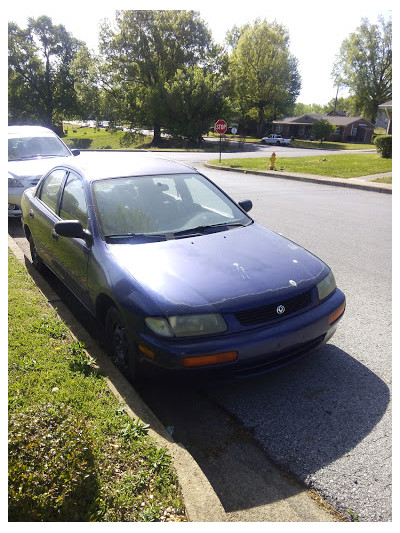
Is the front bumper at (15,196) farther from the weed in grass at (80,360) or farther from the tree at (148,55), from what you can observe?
the tree at (148,55)

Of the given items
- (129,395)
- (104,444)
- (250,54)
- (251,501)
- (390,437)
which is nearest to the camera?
(251,501)

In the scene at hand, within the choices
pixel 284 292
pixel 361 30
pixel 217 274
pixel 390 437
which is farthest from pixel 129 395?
pixel 361 30

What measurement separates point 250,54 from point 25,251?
63073 millimetres

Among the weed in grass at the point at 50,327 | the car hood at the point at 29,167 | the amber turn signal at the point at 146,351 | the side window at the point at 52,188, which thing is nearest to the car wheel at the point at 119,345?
the amber turn signal at the point at 146,351

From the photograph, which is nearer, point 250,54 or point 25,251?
point 25,251

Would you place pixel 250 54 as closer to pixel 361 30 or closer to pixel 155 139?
pixel 361 30

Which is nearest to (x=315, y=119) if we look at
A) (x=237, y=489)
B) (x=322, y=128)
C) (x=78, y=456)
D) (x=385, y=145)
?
(x=322, y=128)

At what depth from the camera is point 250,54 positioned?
61562 millimetres

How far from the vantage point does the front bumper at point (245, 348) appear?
9.20ft

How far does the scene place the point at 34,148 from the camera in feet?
31.2

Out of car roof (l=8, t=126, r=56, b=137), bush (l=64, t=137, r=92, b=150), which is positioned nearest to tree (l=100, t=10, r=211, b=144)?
bush (l=64, t=137, r=92, b=150)

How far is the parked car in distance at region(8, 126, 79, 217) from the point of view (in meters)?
7.88

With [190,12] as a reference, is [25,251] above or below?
below

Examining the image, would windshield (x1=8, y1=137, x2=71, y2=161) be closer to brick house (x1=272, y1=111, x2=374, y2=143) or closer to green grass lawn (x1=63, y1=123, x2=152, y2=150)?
green grass lawn (x1=63, y1=123, x2=152, y2=150)
